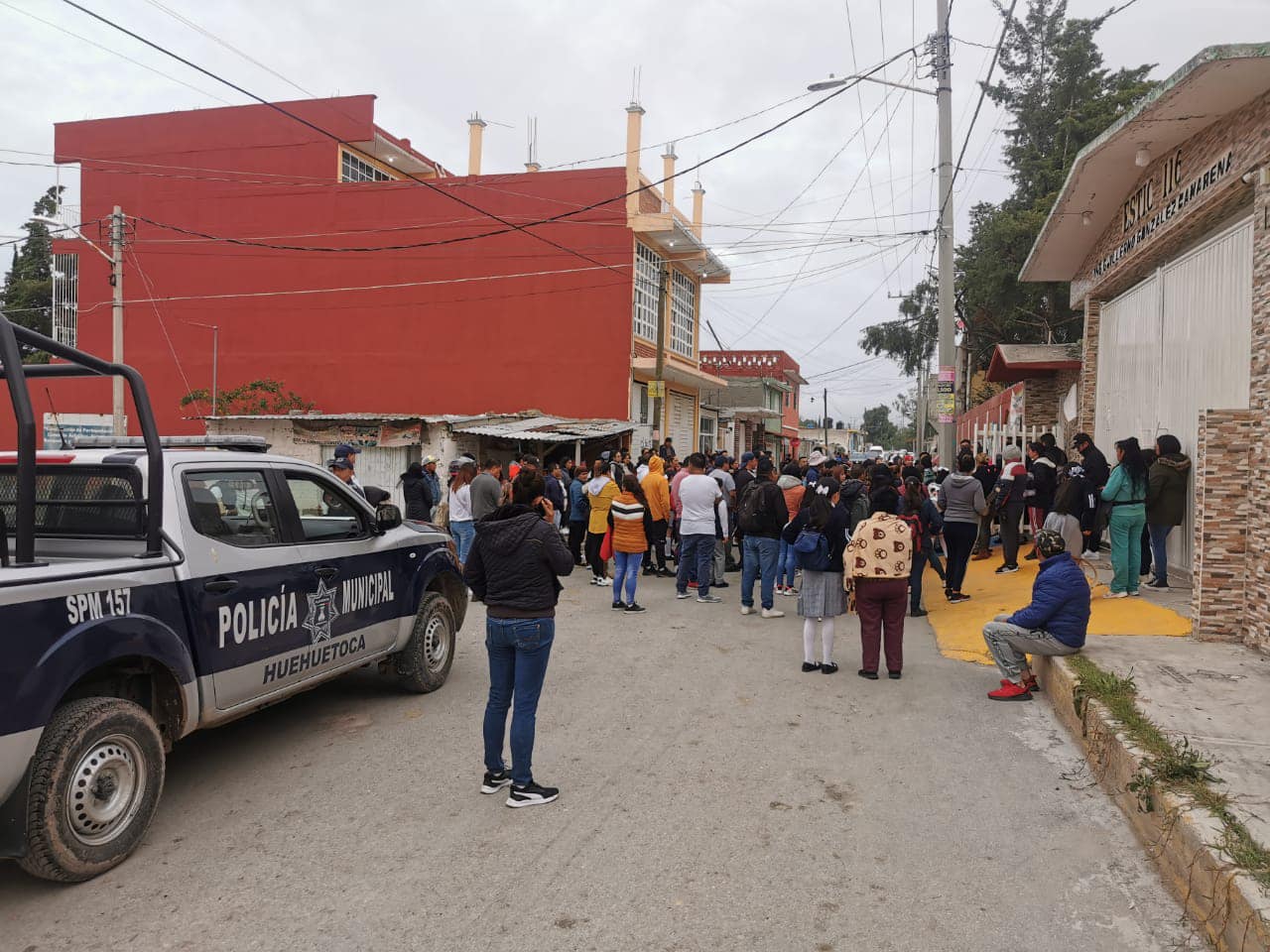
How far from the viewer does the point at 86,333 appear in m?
28.8

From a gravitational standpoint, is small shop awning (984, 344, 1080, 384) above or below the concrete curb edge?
above

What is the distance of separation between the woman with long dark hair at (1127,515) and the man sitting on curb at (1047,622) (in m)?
3.01

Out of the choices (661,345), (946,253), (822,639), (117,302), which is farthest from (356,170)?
(822,639)

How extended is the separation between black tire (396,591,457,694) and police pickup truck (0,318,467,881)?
0.06 m

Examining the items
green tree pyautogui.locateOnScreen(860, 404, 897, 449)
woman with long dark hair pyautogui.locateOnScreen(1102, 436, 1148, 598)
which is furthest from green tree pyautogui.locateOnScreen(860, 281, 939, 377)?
green tree pyautogui.locateOnScreen(860, 404, 897, 449)

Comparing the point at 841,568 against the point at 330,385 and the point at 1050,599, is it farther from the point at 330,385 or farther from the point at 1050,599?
the point at 330,385

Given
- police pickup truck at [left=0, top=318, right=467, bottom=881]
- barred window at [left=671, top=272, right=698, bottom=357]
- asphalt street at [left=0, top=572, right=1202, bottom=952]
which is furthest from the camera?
barred window at [left=671, top=272, right=698, bottom=357]

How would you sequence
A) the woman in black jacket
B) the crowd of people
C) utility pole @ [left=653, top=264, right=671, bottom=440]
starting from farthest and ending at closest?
utility pole @ [left=653, top=264, right=671, bottom=440]
the woman in black jacket
the crowd of people

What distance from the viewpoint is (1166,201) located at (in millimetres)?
10602

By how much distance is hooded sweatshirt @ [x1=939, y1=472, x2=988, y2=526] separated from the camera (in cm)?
1032

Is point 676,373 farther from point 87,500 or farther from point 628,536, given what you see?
point 87,500

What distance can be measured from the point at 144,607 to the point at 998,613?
834 cm

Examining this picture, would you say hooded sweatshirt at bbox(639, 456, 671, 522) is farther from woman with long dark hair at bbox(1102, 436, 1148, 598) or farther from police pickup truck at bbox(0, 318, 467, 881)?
police pickup truck at bbox(0, 318, 467, 881)

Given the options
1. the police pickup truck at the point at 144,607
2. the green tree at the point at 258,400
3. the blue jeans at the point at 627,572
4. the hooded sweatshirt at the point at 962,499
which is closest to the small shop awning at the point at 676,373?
the green tree at the point at 258,400
